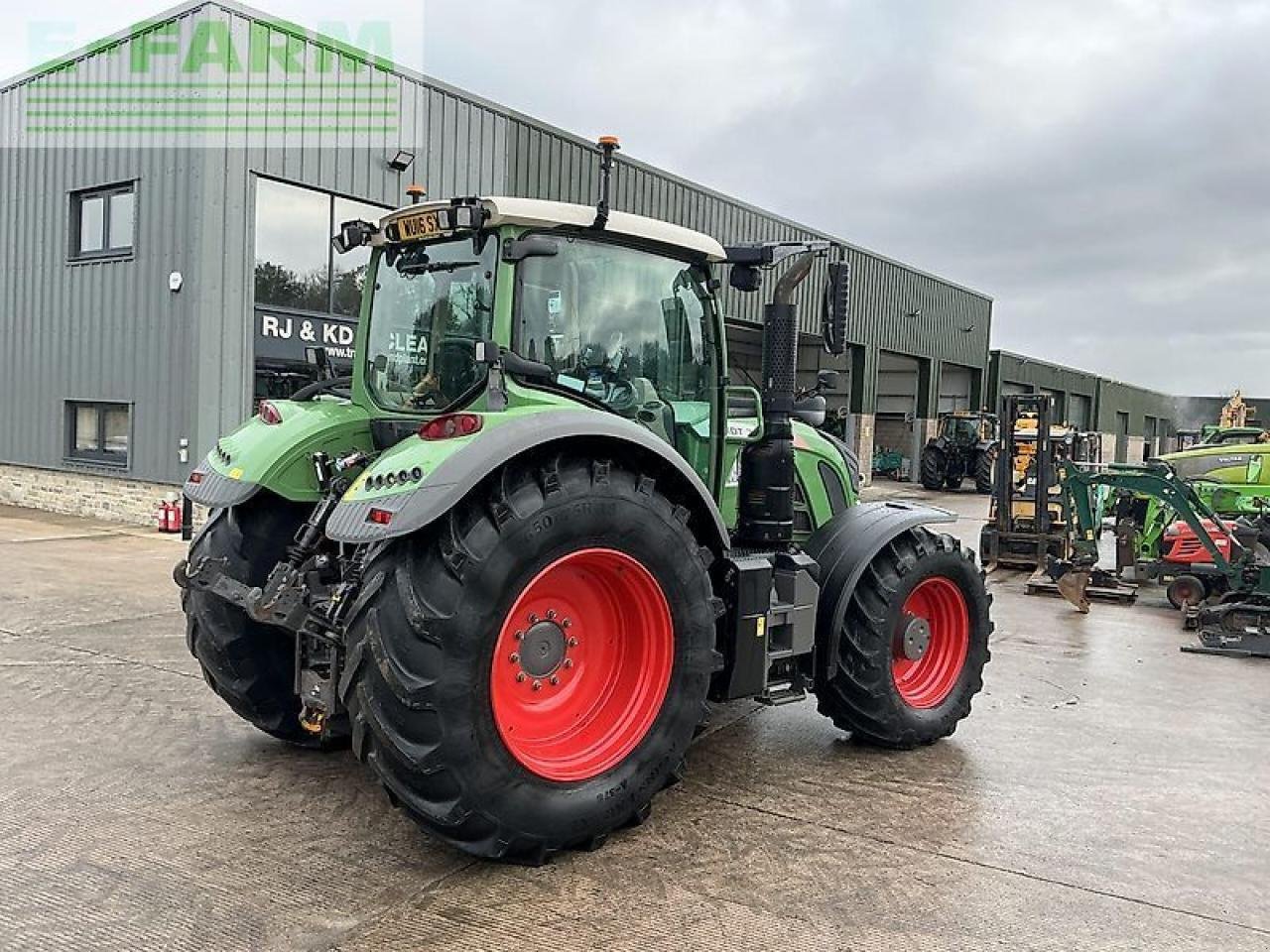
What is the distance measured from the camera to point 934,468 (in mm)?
28797

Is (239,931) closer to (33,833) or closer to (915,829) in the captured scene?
(33,833)

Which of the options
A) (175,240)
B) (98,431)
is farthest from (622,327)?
(98,431)

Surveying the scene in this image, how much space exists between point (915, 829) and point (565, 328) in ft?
7.82

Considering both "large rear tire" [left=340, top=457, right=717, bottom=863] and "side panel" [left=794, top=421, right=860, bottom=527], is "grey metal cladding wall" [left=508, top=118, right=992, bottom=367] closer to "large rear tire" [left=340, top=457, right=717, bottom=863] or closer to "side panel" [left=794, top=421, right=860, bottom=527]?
"side panel" [left=794, top=421, right=860, bottom=527]

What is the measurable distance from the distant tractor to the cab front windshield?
25.5 m

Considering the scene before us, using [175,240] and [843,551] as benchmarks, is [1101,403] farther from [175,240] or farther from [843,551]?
[843,551]

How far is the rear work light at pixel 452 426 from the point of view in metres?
3.47

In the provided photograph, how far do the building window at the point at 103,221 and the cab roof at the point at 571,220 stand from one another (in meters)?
10.8

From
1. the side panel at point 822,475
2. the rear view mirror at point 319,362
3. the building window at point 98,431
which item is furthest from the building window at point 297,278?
the side panel at point 822,475

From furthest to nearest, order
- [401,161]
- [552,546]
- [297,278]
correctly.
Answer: [401,161]
[297,278]
[552,546]

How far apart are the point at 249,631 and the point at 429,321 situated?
4.99 ft

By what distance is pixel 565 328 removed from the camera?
411 cm

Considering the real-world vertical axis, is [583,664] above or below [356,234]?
below

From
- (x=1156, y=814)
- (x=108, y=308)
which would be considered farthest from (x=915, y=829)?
(x=108, y=308)
